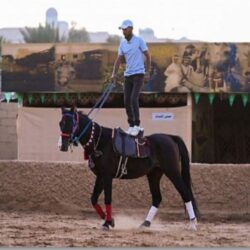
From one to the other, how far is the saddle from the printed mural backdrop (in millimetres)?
8206

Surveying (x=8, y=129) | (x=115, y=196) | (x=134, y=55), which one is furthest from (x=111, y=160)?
(x=8, y=129)

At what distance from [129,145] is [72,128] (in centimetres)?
98

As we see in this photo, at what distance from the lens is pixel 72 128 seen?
11.0 m

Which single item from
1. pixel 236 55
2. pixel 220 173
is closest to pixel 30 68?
pixel 236 55

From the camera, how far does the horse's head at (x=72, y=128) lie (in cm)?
1097

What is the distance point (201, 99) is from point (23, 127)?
538 cm

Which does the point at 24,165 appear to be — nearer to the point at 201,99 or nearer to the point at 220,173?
the point at 220,173

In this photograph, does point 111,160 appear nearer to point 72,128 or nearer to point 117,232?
point 72,128

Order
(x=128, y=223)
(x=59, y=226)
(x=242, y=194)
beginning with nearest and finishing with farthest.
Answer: (x=59, y=226) → (x=128, y=223) → (x=242, y=194)

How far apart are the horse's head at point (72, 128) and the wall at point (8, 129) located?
42.8ft

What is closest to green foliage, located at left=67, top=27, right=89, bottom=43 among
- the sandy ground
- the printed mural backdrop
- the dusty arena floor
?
the printed mural backdrop

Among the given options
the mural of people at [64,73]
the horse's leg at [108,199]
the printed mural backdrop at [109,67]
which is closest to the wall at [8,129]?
the printed mural backdrop at [109,67]

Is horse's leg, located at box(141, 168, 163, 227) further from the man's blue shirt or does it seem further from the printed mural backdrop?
the printed mural backdrop

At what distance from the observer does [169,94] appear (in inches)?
792
